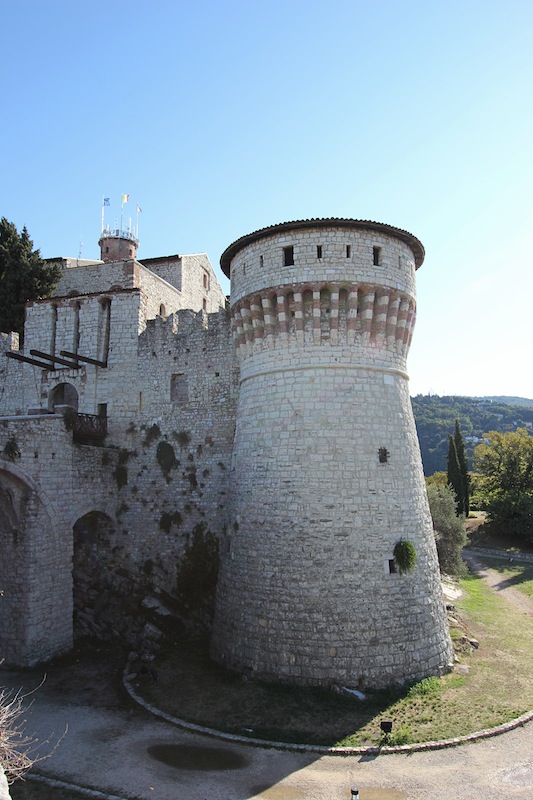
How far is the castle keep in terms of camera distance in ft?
51.1

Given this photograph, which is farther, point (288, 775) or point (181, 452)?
point (181, 452)

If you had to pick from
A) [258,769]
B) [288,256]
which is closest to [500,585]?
[258,769]

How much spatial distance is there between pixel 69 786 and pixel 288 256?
49.2ft

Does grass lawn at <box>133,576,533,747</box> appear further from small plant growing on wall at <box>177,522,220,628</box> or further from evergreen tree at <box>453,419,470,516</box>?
evergreen tree at <box>453,419,470,516</box>

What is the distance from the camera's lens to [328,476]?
52.7ft

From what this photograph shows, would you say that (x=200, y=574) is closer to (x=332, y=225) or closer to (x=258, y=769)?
(x=258, y=769)

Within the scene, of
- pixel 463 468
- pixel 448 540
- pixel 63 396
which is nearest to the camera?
pixel 63 396

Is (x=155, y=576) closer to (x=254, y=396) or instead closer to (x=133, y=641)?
(x=133, y=641)

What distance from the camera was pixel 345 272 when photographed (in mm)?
16688

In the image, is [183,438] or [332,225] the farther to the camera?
[183,438]

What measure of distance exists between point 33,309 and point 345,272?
15893 millimetres

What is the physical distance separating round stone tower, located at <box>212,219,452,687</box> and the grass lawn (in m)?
0.60

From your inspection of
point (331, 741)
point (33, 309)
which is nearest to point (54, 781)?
point (331, 741)

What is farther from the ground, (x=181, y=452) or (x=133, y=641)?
(x=181, y=452)
